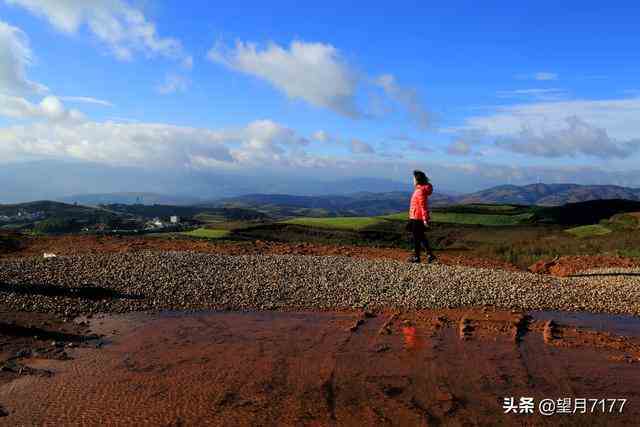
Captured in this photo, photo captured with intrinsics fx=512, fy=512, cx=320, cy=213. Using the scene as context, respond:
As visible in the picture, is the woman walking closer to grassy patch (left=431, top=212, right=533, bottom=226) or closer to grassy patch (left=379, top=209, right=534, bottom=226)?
grassy patch (left=379, top=209, right=534, bottom=226)

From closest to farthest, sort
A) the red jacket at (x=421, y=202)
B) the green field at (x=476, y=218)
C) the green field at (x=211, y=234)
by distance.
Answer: the red jacket at (x=421, y=202) < the green field at (x=211, y=234) < the green field at (x=476, y=218)

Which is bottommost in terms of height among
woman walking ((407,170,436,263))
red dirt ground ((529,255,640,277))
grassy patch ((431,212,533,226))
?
red dirt ground ((529,255,640,277))

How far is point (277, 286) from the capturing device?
1625cm

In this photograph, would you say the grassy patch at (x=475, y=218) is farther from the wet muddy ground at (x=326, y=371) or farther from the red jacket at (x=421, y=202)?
the wet muddy ground at (x=326, y=371)

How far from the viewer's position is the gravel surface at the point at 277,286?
14539mm

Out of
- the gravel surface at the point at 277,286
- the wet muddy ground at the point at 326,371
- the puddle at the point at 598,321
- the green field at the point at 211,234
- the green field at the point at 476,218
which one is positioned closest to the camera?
the wet muddy ground at the point at 326,371

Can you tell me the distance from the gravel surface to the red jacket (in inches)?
76.3

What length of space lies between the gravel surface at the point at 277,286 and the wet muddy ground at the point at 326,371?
1.27m

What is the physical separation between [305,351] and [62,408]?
4.55m

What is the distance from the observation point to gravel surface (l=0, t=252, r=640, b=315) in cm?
1454

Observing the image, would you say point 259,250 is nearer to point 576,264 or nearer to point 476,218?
point 576,264

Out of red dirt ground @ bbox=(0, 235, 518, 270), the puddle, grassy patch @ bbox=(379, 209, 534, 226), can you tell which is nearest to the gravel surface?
the puddle

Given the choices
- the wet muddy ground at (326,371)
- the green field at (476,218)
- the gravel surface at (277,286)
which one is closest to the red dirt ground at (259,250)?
the gravel surface at (277,286)

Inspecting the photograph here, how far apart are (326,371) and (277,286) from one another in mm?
6994
